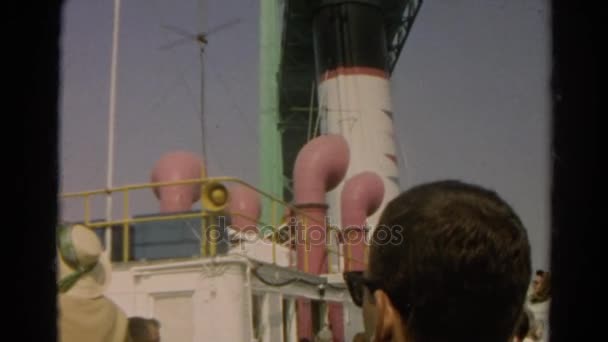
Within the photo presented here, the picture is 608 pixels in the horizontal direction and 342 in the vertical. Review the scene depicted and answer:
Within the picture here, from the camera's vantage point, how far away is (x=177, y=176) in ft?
30.5

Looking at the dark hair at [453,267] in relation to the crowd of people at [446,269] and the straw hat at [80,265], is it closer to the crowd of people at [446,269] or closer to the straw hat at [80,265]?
the crowd of people at [446,269]

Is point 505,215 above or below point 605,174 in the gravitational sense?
below

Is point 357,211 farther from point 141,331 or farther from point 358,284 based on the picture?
point 358,284

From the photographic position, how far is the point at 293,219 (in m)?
11.2

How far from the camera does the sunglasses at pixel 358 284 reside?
4.05 ft

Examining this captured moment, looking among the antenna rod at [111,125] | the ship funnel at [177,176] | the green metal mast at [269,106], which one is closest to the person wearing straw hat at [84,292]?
the antenna rod at [111,125]

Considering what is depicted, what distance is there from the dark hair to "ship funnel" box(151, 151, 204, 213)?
780 cm

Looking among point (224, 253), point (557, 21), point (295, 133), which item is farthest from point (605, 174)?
point (295, 133)

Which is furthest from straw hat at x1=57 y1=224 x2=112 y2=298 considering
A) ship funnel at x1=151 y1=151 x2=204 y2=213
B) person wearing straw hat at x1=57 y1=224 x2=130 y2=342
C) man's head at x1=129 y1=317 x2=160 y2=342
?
ship funnel at x1=151 y1=151 x2=204 y2=213

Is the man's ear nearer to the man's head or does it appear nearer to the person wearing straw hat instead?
the person wearing straw hat

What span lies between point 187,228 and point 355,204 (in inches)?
212

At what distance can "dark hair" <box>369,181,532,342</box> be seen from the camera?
3.89ft

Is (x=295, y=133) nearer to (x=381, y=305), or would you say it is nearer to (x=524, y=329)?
(x=524, y=329)

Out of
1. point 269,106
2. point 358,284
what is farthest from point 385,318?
point 269,106
